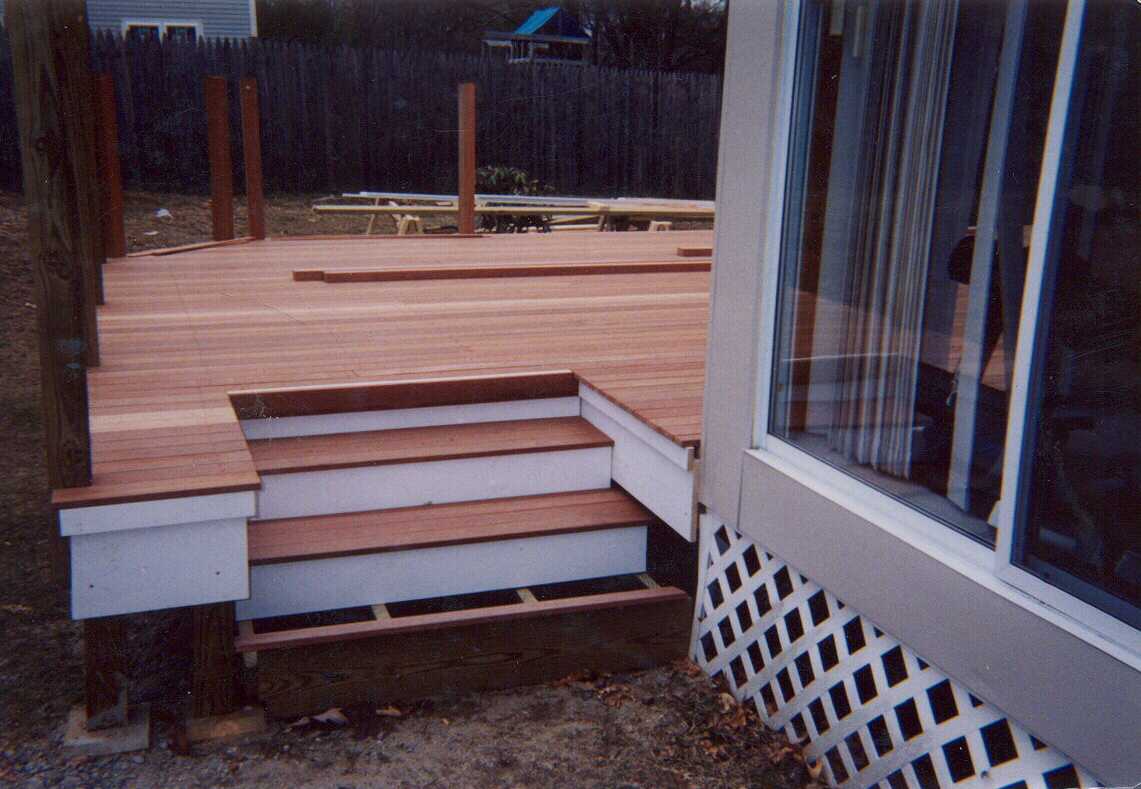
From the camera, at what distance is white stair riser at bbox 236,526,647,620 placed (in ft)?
9.70

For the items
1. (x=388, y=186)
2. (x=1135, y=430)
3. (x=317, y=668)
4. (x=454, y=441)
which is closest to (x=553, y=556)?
(x=454, y=441)

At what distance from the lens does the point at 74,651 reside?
3.25 metres

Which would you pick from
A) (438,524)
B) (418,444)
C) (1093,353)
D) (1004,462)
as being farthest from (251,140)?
(1093,353)

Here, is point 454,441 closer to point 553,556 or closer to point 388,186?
point 553,556

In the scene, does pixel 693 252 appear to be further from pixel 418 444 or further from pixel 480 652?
pixel 480 652

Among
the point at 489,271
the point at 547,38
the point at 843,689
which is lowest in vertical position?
the point at 843,689

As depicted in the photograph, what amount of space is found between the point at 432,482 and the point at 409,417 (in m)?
0.33

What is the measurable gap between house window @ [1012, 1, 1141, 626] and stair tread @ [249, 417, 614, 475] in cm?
172

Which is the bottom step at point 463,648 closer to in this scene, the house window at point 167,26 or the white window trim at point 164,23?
the house window at point 167,26

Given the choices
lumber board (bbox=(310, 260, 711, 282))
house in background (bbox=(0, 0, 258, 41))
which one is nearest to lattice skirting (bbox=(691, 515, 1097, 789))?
lumber board (bbox=(310, 260, 711, 282))

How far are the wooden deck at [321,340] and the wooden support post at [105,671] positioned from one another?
0.41 meters

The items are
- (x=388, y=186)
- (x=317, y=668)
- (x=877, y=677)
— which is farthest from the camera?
(x=388, y=186)

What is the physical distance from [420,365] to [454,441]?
51 centimetres

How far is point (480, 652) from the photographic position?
3014 millimetres
